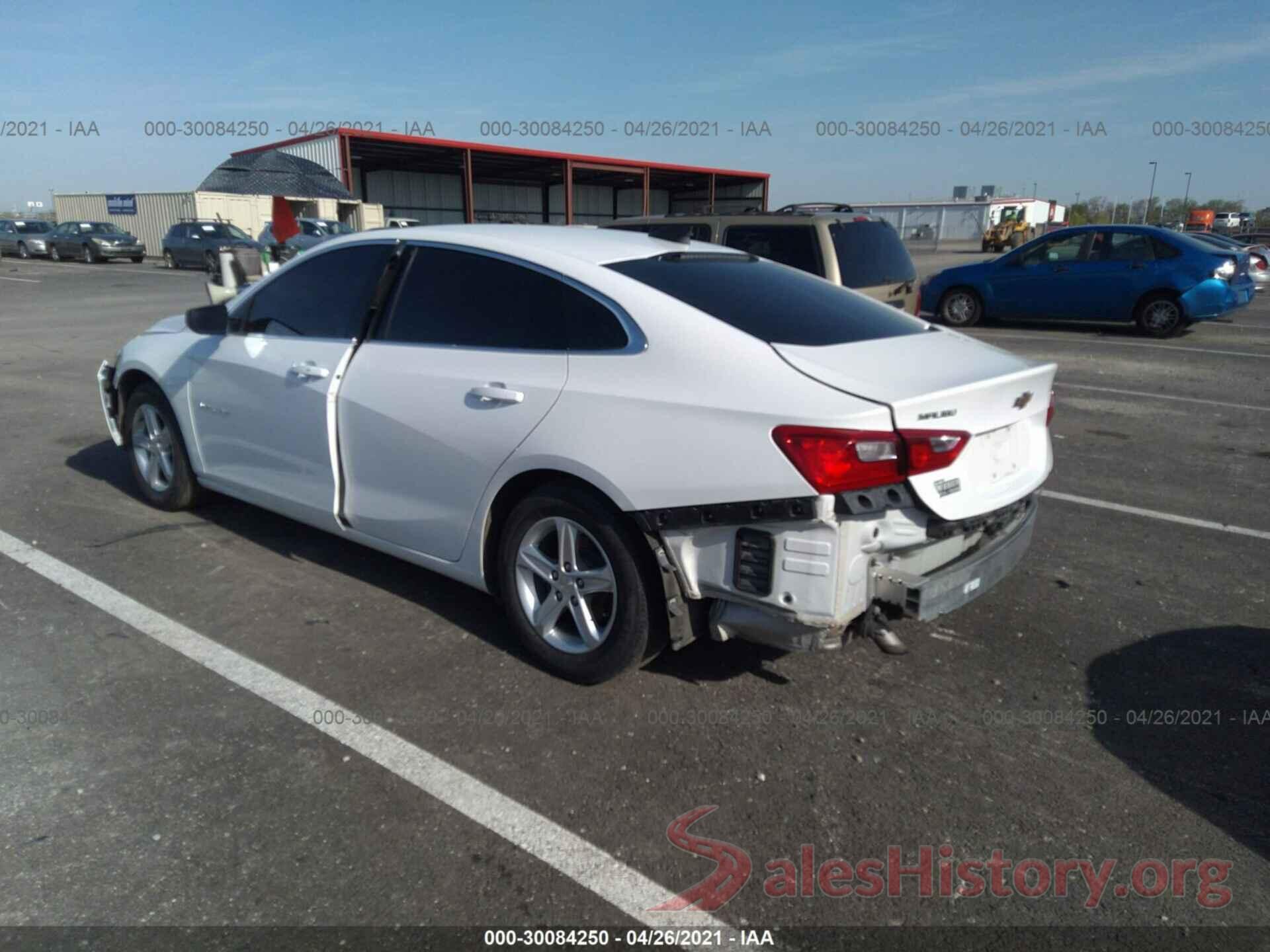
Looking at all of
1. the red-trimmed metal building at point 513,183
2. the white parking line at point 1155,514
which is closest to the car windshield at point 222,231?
the red-trimmed metal building at point 513,183

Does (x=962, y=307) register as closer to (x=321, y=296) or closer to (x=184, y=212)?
(x=321, y=296)

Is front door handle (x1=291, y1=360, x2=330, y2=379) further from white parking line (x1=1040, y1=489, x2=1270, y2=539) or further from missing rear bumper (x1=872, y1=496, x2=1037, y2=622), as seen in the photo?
white parking line (x1=1040, y1=489, x2=1270, y2=539)

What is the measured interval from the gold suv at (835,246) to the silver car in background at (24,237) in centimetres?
3634

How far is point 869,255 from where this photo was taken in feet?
26.9

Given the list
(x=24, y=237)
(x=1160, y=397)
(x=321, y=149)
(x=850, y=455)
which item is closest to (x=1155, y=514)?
(x=850, y=455)

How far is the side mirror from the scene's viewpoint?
4781 millimetres

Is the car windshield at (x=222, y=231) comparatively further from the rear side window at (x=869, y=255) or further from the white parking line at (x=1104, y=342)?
the rear side window at (x=869, y=255)

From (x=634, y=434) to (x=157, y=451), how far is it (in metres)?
3.56

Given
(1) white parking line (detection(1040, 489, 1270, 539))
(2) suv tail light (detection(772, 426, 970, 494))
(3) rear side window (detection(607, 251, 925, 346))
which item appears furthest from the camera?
(1) white parking line (detection(1040, 489, 1270, 539))

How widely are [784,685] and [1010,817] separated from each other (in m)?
0.98

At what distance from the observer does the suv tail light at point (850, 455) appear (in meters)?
2.83

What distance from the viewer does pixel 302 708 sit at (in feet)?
11.0

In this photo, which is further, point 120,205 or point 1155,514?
point 120,205

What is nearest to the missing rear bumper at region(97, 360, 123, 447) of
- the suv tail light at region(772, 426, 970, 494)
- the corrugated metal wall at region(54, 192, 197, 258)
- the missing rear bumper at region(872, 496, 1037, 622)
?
the suv tail light at region(772, 426, 970, 494)
